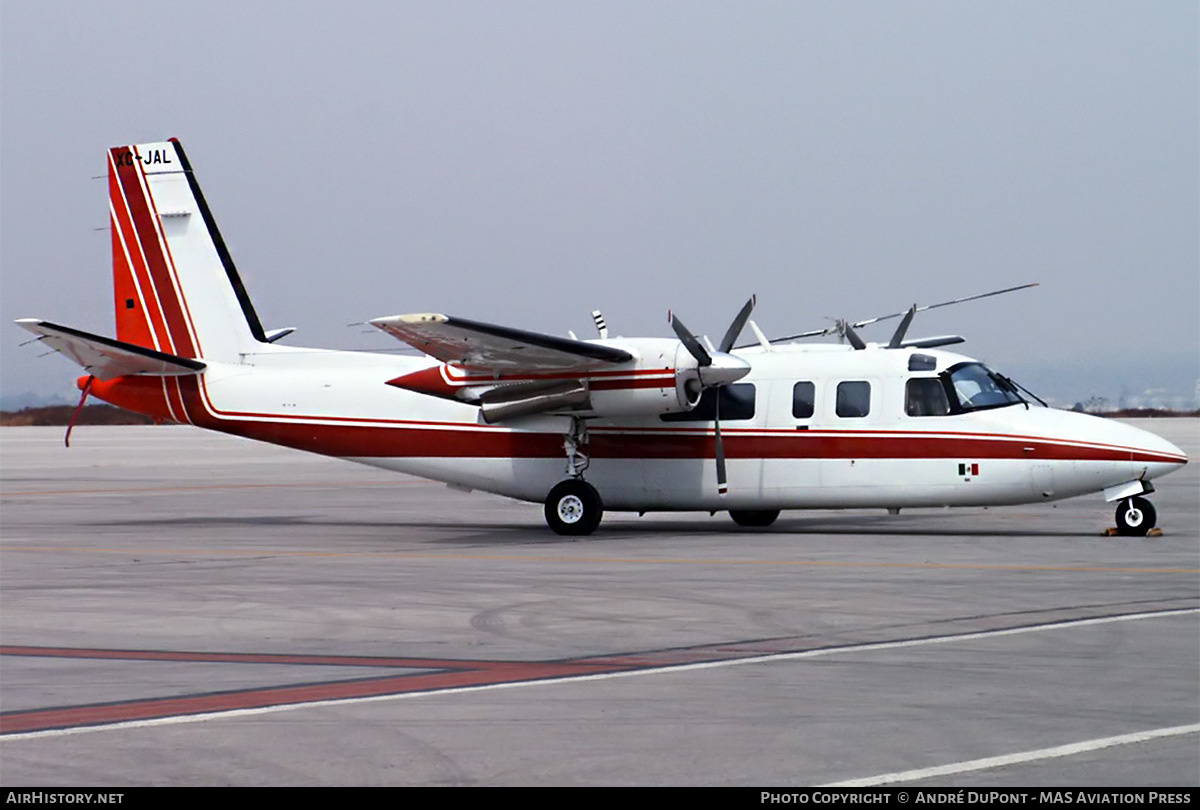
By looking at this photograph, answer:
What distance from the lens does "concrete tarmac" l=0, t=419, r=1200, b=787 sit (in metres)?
6.94

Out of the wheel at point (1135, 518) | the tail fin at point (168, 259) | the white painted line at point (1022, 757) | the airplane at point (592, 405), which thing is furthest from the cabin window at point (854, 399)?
the white painted line at point (1022, 757)

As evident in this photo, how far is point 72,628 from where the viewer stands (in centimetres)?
1175

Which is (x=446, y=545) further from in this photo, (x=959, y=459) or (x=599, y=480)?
(x=959, y=459)

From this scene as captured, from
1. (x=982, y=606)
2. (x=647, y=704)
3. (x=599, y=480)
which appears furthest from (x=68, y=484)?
(x=647, y=704)

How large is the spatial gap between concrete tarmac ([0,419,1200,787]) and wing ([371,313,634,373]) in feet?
8.10

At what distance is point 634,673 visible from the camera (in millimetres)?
9406

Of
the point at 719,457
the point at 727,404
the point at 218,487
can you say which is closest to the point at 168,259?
the point at 727,404

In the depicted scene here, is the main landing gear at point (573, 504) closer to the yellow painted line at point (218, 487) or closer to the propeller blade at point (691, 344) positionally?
the propeller blade at point (691, 344)

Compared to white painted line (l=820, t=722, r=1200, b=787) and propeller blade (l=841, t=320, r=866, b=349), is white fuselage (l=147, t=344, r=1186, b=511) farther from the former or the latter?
white painted line (l=820, t=722, r=1200, b=787)

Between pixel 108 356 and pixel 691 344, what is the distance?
9031mm

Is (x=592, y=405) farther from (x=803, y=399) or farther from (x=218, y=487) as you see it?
(x=218, y=487)

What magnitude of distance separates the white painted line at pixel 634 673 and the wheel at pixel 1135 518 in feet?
25.2

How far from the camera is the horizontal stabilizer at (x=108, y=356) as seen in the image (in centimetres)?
2180
